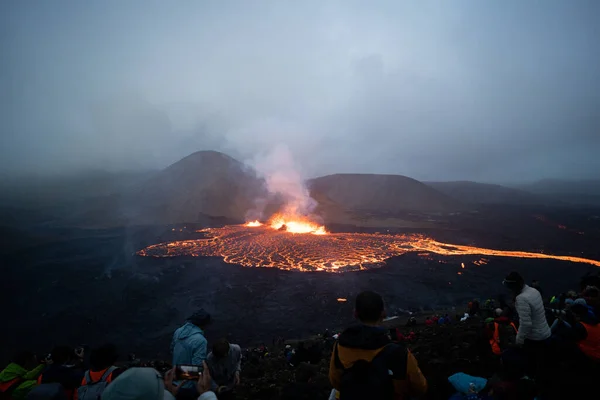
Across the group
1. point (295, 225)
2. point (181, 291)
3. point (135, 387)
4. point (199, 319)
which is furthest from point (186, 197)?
point (135, 387)

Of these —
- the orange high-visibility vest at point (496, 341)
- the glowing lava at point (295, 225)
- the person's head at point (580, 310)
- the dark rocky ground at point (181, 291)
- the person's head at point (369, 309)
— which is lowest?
the dark rocky ground at point (181, 291)

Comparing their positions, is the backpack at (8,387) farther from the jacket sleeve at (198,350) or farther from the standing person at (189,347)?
the jacket sleeve at (198,350)

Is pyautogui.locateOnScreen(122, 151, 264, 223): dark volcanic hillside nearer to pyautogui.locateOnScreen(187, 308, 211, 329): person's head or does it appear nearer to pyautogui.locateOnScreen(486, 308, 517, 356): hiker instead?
pyautogui.locateOnScreen(486, 308, 517, 356): hiker

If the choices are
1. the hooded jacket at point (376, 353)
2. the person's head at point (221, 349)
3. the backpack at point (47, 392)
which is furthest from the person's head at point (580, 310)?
the backpack at point (47, 392)

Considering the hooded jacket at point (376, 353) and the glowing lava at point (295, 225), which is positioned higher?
the hooded jacket at point (376, 353)

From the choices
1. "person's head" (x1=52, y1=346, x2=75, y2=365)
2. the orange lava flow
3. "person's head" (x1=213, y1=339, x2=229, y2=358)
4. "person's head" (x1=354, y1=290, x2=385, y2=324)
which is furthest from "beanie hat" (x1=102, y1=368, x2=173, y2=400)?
the orange lava flow

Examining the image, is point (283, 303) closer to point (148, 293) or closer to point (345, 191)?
point (148, 293)
